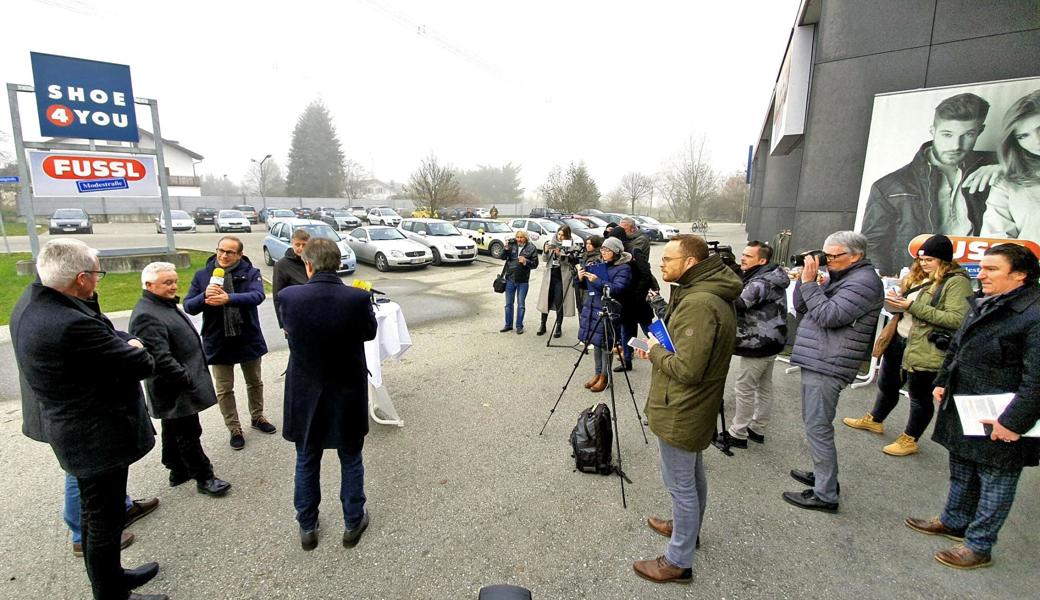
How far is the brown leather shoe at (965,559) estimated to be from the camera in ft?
8.86

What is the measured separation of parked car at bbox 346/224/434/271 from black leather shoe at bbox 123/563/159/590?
12.2 metres

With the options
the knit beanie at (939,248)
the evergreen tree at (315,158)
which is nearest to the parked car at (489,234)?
the knit beanie at (939,248)

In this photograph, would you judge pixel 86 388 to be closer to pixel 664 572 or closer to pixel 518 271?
pixel 664 572

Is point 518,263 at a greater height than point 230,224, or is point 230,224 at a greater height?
point 230,224

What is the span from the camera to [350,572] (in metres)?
2.69

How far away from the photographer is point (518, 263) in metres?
7.77

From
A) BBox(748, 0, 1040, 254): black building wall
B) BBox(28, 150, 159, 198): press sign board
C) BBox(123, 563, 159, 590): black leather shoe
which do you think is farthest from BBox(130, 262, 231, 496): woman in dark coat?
BBox(28, 150, 159, 198): press sign board

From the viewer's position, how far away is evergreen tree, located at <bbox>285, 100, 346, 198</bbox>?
58.4 m

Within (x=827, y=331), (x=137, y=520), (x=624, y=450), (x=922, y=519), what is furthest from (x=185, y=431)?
(x=922, y=519)

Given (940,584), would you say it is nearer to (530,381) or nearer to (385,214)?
(530,381)

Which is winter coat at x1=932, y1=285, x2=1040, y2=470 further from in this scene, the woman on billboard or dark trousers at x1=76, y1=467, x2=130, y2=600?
dark trousers at x1=76, y1=467, x2=130, y2=600

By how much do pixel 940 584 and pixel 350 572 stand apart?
3382 millimetres

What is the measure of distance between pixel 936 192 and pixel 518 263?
5601 mm

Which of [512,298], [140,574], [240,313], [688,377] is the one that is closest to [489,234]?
[512,298]
